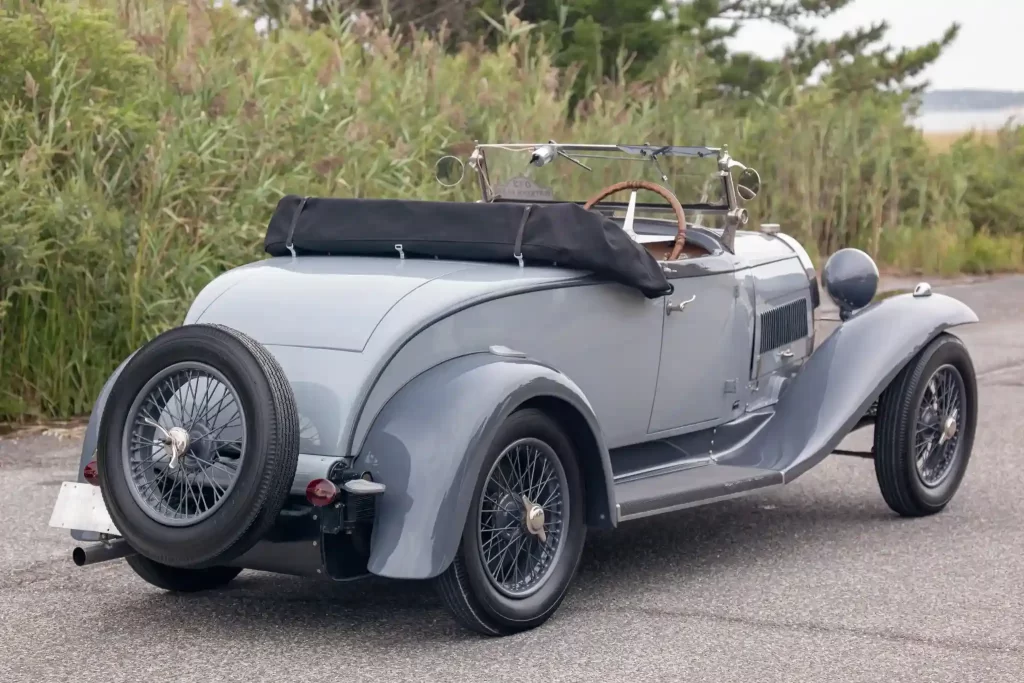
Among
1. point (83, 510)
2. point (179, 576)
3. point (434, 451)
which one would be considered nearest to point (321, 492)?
point (434, 451)

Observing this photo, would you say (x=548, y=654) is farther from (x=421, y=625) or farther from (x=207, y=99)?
(x=207, y=99)

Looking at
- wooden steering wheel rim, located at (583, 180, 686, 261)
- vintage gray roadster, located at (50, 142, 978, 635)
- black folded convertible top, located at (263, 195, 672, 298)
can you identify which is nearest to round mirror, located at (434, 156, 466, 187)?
vintage gray roadster, located at (50, 142, 978, 635)

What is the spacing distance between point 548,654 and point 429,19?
1513 centimetres

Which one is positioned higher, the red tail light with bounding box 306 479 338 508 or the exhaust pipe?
the red tail light with bounding box 306 479 338 508

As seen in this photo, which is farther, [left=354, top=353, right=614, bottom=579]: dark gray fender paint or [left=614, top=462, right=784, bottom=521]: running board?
[left=614, top=462, right=784, bottom=521]: running board

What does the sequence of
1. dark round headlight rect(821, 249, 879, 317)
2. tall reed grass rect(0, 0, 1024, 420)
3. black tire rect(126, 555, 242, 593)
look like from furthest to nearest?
tall reed grass rect(0, 0, 1024, 420)
dark round headlight rect(821, 249, 879, 317)
black tire rect(126, 555, 242, 593)

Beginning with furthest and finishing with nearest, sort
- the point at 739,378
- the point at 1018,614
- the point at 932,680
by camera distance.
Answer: the point at 739,378 → the point at 1018,614 → the point at 932,680

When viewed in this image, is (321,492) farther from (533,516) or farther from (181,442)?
(533,516)

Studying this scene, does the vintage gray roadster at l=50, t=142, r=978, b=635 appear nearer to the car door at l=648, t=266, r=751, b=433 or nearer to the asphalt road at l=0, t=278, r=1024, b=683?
the car door at l=648, t=266, r=751, b=433

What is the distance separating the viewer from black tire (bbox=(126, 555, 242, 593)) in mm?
5090

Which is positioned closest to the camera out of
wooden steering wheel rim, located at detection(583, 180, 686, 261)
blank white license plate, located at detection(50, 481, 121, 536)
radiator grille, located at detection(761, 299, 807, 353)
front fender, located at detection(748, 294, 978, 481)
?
blank white license plate, located at detection(50, 481, 121, 536)

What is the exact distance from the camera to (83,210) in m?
8.77

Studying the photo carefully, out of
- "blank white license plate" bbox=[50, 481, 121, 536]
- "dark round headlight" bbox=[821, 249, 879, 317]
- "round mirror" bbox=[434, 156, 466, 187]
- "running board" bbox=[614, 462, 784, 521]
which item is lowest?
"running board" bbox=[614, 462, 784, 521]

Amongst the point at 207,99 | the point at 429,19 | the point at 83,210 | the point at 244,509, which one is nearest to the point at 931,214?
the point at 429,19
